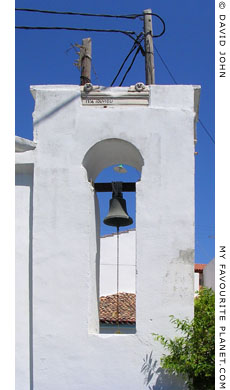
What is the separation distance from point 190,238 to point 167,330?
1001 millimetres

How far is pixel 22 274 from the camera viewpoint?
700cm

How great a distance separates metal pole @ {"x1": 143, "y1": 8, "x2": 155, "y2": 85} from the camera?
7976mm

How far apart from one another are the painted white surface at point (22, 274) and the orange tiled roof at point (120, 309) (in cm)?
939

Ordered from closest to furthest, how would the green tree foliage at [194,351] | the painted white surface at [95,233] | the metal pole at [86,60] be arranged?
the green tree foliage at [194,351] → the painted white surface at [95,233] → the metal pole at [86,60]

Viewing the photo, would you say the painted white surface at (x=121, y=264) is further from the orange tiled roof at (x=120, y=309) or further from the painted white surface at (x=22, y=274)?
the painted white surface at (x=22, y=274)

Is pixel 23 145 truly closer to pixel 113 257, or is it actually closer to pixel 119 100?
pixel 119 100

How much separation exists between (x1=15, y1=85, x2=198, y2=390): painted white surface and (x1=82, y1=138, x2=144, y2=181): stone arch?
3 centimetres

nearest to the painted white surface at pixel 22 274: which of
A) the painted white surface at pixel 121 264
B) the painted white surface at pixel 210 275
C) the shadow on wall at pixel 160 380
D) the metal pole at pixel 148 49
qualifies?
the shadow on wall at pixel 160 380

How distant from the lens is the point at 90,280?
22.6 feet

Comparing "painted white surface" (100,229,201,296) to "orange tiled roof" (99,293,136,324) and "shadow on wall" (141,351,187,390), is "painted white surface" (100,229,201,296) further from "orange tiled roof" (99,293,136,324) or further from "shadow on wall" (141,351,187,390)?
"shadow on wall" (141,351,187,390)

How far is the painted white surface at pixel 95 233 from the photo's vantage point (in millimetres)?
6637

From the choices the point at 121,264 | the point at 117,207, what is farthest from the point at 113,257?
the point at 117,207

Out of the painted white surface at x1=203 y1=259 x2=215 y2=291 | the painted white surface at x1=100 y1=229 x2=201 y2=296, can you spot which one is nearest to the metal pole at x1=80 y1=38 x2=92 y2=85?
the painted white surface at x1=203 y1=259 x2=215 y2=291
